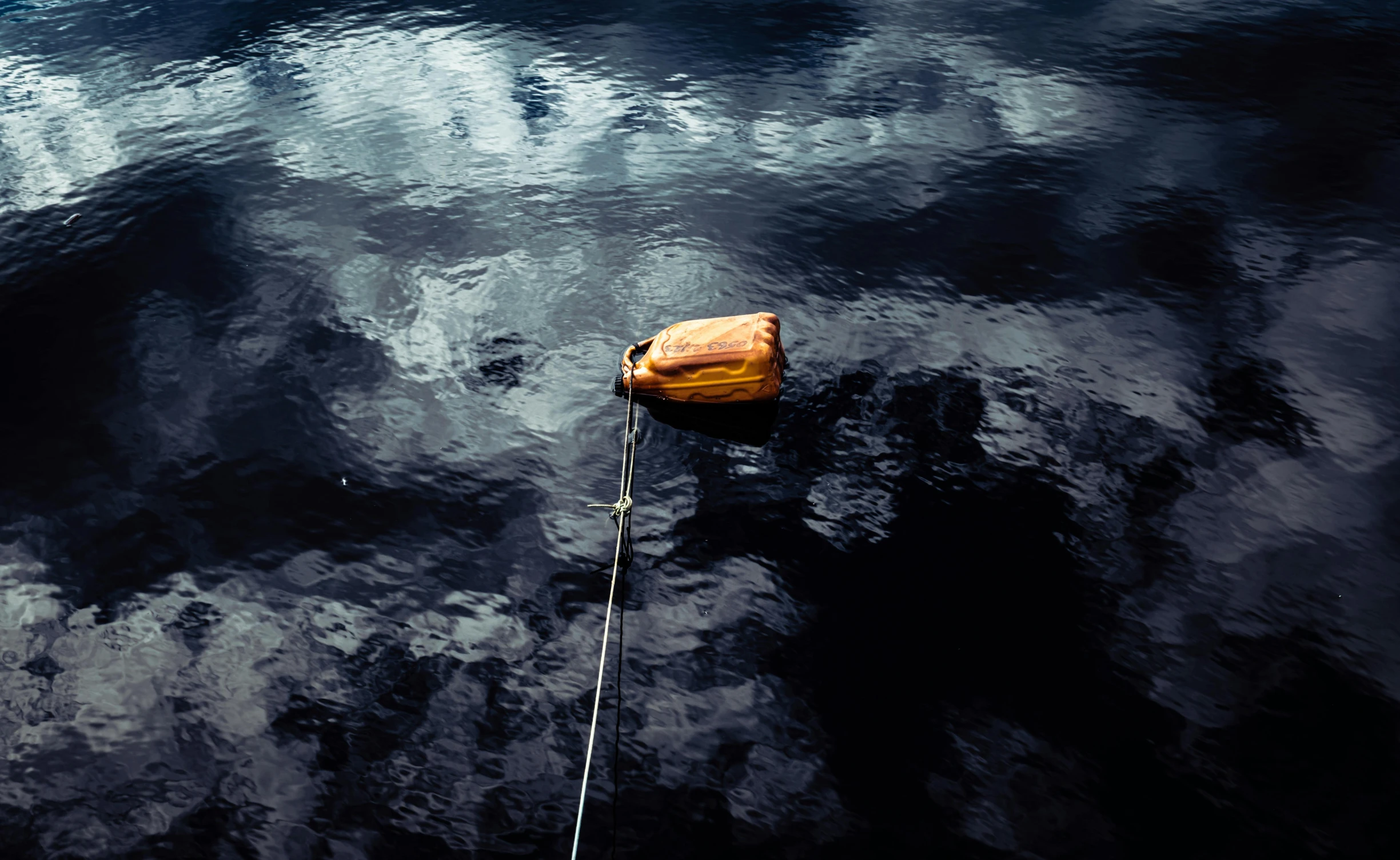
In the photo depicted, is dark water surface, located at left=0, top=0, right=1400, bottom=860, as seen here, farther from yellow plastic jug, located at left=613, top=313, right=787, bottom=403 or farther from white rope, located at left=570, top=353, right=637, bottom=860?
yellow plastic jug, located at left=613, top=313, right=787, bottom=403

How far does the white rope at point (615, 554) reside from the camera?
10.5m

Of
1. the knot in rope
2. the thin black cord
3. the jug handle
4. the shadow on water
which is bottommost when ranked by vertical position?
the thin black cord

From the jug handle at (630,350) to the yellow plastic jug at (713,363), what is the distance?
0.9 inches

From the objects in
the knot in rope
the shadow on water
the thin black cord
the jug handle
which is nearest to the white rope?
the knot in rope

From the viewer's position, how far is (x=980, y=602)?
12766mm

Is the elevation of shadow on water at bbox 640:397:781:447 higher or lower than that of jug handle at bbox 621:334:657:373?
lower

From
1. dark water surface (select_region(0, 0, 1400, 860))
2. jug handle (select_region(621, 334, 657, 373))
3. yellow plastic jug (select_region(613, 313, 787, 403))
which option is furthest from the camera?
jug handle (select_region(621, 334, 657, 373))

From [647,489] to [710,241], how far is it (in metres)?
8.60

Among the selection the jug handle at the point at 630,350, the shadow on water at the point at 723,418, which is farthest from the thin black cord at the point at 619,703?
the jug handle at the point at 630,350

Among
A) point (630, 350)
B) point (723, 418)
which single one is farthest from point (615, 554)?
point (630, 350)

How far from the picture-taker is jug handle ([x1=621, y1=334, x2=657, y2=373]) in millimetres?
16625

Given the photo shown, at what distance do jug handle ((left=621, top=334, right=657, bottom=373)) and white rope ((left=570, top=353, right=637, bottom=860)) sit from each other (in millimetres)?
411

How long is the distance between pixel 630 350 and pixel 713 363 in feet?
6.08

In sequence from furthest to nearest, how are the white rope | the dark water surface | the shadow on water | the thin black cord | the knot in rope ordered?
the shadow on water → the knot in rope → the dark water surface → the thin black cord → the white rope
